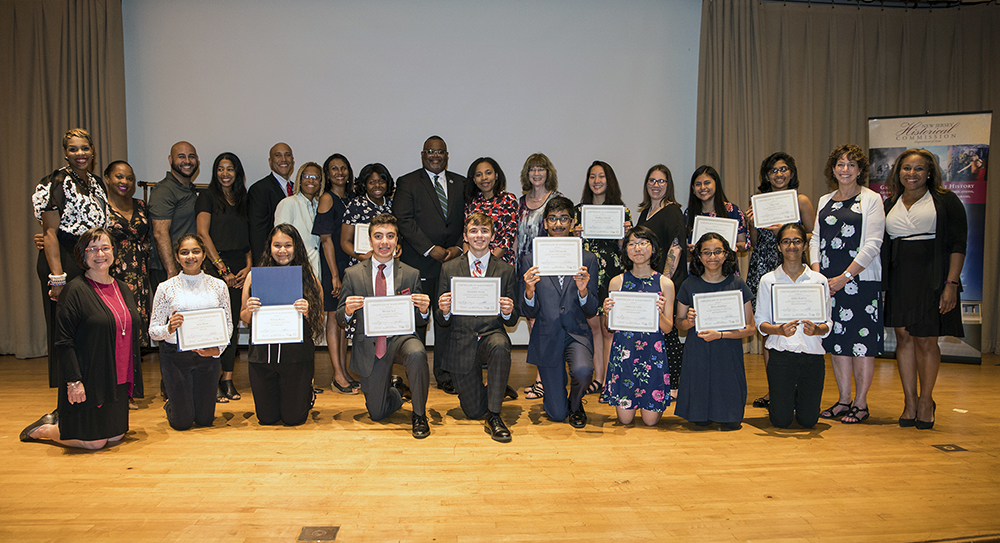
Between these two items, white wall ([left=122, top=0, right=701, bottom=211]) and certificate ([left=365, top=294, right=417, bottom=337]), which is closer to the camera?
certificate ([left=365, top=294, right=417, bottom=337])

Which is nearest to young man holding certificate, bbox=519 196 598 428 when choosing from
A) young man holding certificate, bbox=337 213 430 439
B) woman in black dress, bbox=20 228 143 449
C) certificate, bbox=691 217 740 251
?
young man holding certificate, bbox=337 213 430 439

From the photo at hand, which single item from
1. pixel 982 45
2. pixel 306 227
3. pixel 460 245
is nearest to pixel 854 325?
pixel 460 245

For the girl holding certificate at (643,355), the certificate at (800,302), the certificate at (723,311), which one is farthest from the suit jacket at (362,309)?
the certificate at (800,302)

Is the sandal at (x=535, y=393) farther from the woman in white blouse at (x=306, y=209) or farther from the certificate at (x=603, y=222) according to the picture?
the woman in white blouse at (x=306, y=209)

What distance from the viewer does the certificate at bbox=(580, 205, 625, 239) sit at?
431 centimetres

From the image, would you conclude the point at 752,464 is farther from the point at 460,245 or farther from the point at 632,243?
the point at 460,245

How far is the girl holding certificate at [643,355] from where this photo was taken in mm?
3689

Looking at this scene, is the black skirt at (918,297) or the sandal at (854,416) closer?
the black skirt at (918,297)

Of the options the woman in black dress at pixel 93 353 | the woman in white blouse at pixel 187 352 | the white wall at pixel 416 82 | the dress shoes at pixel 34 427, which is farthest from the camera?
the white wall at pixel 416 82

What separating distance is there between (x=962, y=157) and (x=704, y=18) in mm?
3035

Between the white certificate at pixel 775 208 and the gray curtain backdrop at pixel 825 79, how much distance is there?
96.9 inches

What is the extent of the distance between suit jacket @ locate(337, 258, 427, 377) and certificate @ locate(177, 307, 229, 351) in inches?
28.0

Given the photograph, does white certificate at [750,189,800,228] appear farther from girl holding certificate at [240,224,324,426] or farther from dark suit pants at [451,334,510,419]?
girl holding certificate at [240,224,324,426]

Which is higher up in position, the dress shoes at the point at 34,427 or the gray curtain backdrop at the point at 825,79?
the gray curtain backdrop at the point at 825,79
